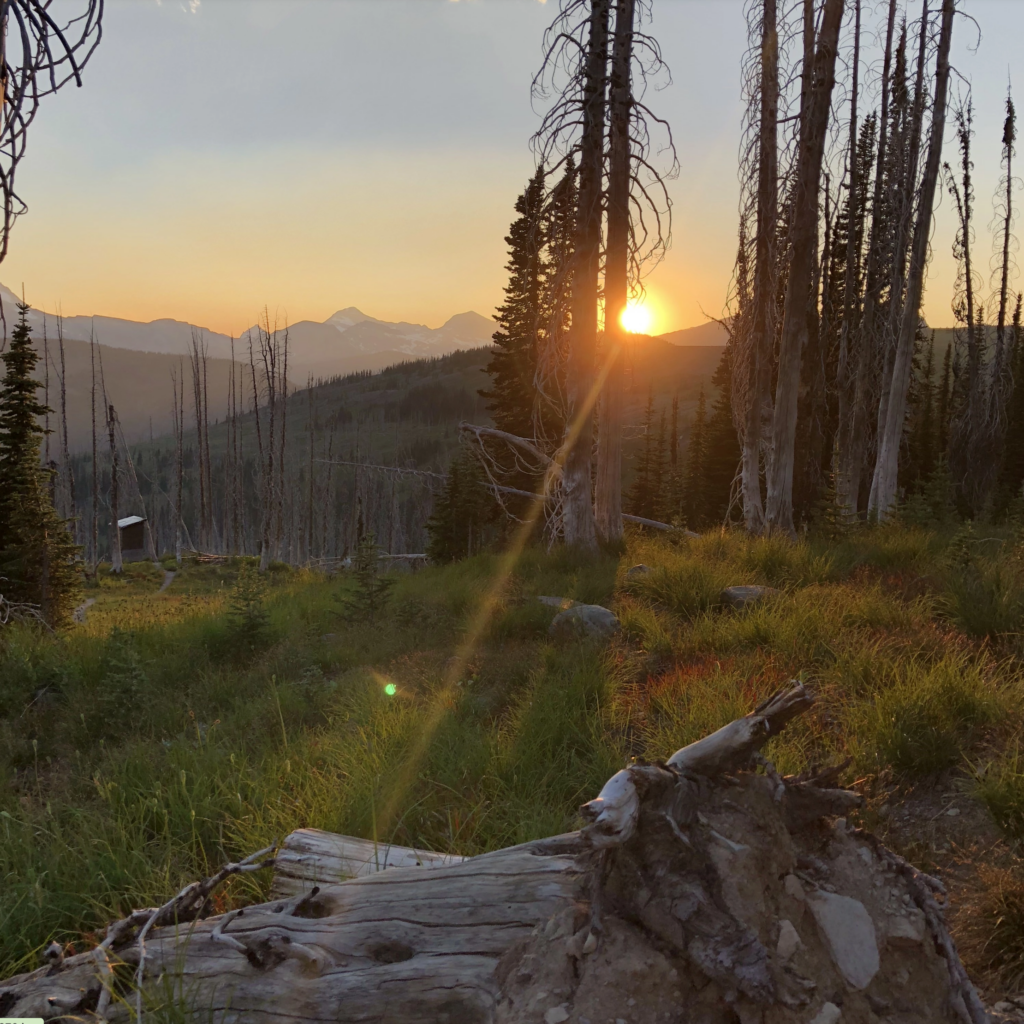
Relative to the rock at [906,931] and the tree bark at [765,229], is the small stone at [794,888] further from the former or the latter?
the tree bark at [765,229]

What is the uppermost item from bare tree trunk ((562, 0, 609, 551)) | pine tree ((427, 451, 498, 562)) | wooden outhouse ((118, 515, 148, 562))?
bare tree trunk ((562, 0, 609, 551))

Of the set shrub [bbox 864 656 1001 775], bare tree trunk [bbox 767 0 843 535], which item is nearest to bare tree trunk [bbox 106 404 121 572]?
bare tree trunk [bbox 767 0 843 535]

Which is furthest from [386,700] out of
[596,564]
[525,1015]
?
[596,564]

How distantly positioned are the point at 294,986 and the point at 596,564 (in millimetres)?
7118

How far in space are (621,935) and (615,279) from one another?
9.10 metres

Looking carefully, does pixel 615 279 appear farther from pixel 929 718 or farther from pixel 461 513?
pixel 461 513

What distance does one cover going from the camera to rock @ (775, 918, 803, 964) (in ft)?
5.49

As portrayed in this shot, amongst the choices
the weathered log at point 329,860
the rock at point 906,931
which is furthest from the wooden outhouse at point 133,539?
the rock at point 906,931

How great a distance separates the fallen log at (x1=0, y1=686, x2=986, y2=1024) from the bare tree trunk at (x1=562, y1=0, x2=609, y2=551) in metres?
7.35

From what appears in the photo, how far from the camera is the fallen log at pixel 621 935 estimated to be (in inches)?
64.1

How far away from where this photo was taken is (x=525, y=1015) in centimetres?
160

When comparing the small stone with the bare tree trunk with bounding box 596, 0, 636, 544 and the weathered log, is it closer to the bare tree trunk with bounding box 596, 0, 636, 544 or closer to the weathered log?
the weathered log

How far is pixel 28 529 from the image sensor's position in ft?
39.6

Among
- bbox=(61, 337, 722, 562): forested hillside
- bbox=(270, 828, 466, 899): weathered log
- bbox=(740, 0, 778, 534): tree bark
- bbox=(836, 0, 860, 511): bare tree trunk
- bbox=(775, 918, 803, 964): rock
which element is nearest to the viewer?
bbox=(775, 918, 803, 964): rock
